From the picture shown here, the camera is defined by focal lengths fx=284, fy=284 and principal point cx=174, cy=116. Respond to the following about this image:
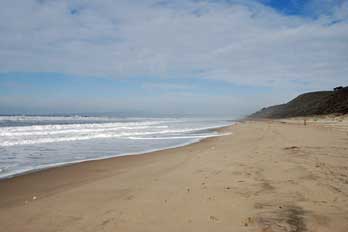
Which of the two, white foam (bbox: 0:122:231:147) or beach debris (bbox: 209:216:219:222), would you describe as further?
white foam (bbox: 0:122:231:147)

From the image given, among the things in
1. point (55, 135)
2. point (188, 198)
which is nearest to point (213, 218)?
point (188, 198)

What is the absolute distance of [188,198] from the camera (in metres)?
5.64

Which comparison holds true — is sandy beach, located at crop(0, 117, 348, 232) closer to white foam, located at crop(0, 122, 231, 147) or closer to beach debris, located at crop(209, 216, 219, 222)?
beach debris, located at crop(209, 216, 219, 222)

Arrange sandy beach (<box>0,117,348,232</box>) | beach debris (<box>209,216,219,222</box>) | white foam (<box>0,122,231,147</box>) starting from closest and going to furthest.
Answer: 1. sandy beach (<box>0,117,348,232</box>)
2. beach debris (<box>209,216,219,222</box>)
3. white foam (<box>0,122,231,147</box>)

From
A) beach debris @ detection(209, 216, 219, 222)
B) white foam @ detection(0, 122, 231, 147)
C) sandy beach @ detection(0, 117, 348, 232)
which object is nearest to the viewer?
sandy beach @ detection(0, 117, 348, 232)

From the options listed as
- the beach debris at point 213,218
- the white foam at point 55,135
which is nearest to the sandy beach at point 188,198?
the beach debris at point 213,218

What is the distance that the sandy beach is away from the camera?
14.4ft

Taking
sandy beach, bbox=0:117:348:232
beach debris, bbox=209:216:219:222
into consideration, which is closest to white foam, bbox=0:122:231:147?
sandy beach, bbox=0:117:348:232

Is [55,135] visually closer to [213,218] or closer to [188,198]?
[188,198]

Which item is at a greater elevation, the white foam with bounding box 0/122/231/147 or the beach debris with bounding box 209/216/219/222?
the white foam with bounding box 0/122/231/147

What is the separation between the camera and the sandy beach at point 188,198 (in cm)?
439

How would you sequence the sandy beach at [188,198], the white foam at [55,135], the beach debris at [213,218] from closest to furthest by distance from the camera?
Answer: the sandy beach at [188,198]
the beach debris at [213,218]
the white foam at [55,135]

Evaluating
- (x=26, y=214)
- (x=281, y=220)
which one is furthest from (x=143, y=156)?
(x=281, y=220)

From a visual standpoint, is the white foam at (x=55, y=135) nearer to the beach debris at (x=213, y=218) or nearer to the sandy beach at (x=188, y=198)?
the sandy beach at (x=188, y=198)
